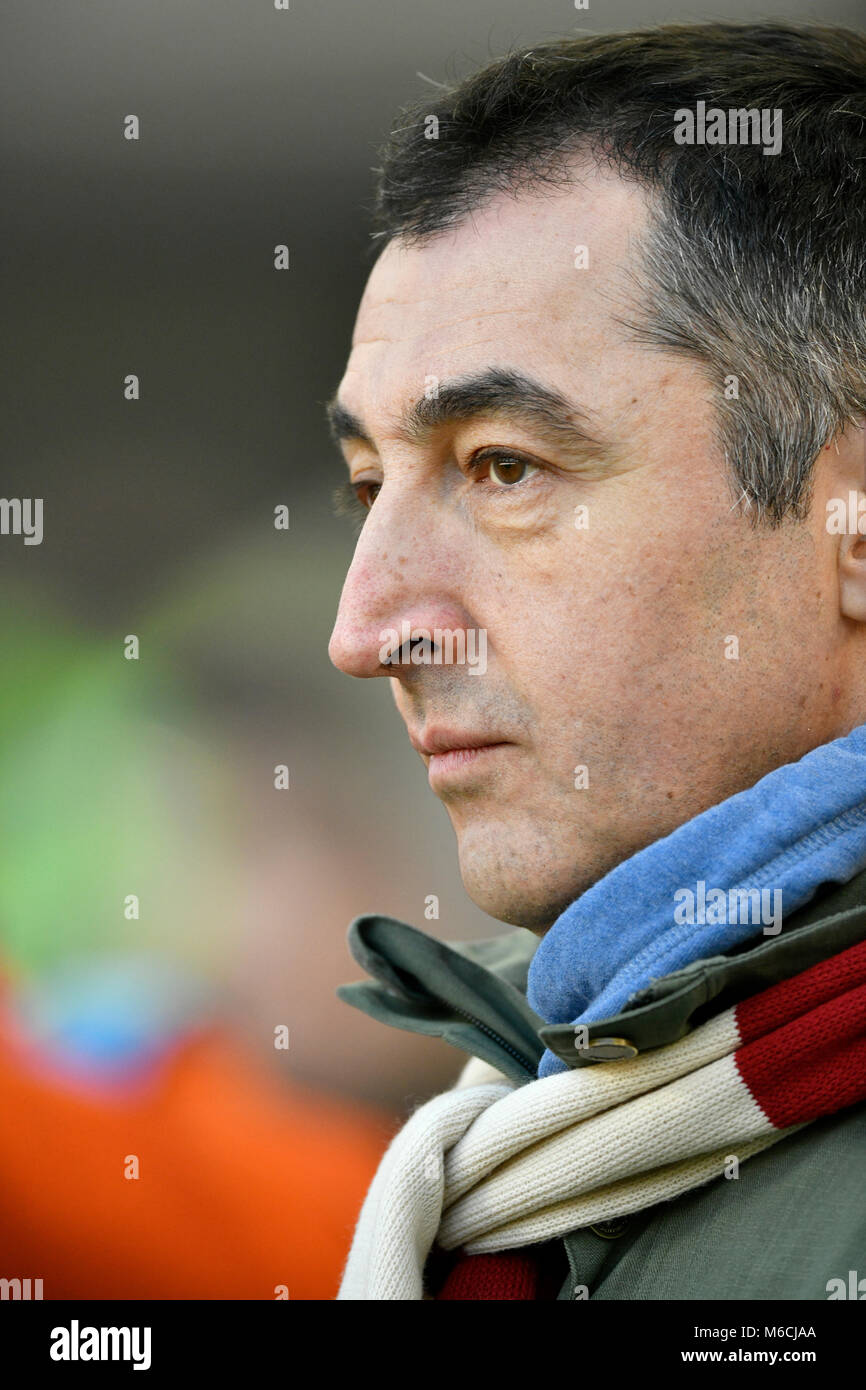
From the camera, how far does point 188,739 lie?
2.75 m

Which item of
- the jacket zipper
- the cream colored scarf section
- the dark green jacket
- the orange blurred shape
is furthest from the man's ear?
the orange blurred shape

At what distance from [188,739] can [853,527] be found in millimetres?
1919

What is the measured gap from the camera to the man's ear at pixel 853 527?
41.8 inches

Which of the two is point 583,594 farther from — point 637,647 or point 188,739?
point 188,739

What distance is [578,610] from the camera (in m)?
1.04

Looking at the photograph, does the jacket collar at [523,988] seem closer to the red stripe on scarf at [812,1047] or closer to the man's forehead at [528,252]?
the red stripe on scarf at [812,1047]

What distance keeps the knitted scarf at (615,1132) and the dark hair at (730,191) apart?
1.37ft

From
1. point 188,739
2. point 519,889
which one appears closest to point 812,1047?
point 519,889

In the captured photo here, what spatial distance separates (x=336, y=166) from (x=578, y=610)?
5.52 ft

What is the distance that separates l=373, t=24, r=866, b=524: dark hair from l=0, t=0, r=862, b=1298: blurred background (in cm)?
124

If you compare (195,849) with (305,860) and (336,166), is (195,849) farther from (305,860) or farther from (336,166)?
(336,166)

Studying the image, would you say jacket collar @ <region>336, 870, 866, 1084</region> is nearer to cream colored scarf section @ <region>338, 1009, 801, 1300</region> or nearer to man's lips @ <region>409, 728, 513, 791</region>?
cream colored scarf section @ <region>338, 1009, 801, 1300</region>
